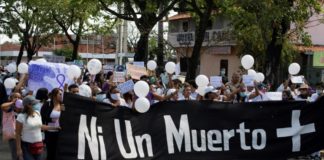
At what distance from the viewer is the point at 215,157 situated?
840 centimetres

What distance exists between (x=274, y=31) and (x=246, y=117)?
13075 millimetres

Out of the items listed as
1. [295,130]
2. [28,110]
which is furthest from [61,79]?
[295,130]

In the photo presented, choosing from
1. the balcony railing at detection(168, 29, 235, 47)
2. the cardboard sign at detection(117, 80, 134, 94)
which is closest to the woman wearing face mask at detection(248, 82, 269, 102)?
the cardboard sign at detection(117, 80, 134, 94)

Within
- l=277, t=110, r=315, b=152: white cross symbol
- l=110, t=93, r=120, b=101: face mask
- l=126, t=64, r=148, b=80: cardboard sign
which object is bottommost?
l=277, t=110, r=315, b=152: white cross symbol

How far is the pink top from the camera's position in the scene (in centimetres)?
880

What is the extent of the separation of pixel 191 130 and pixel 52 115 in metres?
2.22

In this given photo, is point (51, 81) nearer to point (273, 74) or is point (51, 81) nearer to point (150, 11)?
point (150, 11)

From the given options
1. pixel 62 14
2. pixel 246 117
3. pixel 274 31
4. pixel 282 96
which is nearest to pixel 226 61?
pixel 62 14

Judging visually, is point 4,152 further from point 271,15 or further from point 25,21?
point 25,21

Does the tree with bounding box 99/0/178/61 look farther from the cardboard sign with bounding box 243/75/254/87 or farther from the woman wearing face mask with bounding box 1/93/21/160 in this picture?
the woman wearing face mask with bounding box 1/93/21/160

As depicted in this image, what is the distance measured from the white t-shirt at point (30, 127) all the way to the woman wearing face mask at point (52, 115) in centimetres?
69

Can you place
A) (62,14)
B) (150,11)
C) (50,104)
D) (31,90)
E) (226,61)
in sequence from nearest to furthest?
(50,104) → (31,90) → (150,11) → (62,14) → (226,61)

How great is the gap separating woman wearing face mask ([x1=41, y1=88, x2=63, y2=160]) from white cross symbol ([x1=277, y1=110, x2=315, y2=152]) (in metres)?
3.48

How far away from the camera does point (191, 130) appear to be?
8430 millimetres
